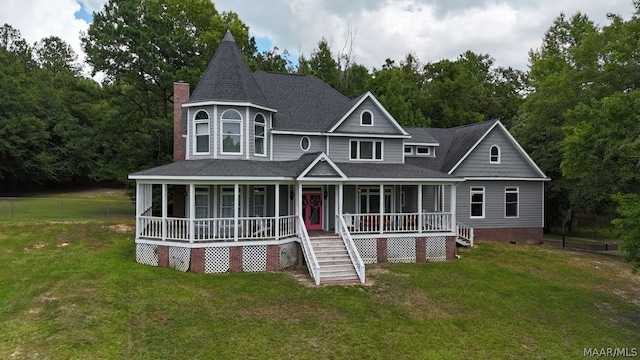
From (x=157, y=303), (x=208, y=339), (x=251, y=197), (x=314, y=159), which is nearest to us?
(x=208, y=339)

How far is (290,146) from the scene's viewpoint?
19969mm

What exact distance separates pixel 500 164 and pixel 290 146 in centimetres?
1214

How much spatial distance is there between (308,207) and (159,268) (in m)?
7.16

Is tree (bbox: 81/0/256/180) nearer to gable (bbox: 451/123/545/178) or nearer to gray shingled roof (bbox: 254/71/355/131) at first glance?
gray shingled roof (bbox: 254/71/355/131)

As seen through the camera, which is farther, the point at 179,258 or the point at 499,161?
the point at 499,161

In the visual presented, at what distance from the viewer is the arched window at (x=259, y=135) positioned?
18.7 m

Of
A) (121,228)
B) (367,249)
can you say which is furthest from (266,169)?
(121,228)

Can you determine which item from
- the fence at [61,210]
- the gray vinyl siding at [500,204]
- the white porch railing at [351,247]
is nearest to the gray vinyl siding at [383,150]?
the gray vinyl siding at [500,204]

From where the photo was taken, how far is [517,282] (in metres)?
15.3

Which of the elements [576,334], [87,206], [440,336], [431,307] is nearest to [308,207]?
[431,307]

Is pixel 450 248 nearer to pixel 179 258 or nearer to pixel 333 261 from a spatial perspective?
pixel 333 261

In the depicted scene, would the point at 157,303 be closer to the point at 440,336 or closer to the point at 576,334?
the point at 440,336

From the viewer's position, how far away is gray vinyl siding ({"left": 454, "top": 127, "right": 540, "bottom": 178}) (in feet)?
75.3

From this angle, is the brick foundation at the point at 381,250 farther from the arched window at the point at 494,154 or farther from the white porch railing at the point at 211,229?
the arched window at the point at 494,154
